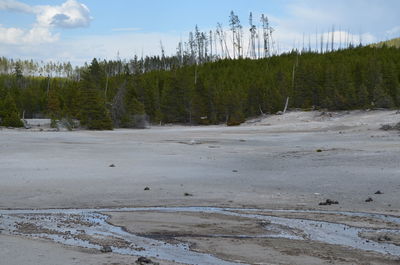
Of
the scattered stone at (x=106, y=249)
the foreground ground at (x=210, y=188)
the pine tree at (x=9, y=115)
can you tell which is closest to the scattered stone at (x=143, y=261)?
the foreground ground at (x=210, y=188)

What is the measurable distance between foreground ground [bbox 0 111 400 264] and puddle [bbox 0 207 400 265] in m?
0.29

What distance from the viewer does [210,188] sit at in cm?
1542

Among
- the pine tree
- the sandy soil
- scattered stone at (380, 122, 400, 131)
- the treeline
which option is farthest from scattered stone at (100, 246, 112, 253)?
the pine tree

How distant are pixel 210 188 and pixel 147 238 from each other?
244 inches

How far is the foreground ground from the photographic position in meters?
8.16

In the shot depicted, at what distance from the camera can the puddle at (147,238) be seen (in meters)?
8.39

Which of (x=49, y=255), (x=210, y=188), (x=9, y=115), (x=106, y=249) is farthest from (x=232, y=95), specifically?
(x=49, y=255)

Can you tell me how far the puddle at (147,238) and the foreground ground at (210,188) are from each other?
0.94 ft

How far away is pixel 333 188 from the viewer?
1523cm

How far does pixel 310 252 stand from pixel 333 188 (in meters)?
7.35

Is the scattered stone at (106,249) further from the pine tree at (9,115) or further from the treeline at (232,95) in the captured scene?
the pine tree at (9,115)

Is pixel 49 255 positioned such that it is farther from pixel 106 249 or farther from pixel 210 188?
pixel 210 188

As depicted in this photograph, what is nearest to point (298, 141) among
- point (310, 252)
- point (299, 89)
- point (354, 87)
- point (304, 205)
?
point (304, 205)

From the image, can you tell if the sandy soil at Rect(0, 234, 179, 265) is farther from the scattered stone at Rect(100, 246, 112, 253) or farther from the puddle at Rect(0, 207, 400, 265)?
the puddle at Rect(0, 207, 400, 265)
